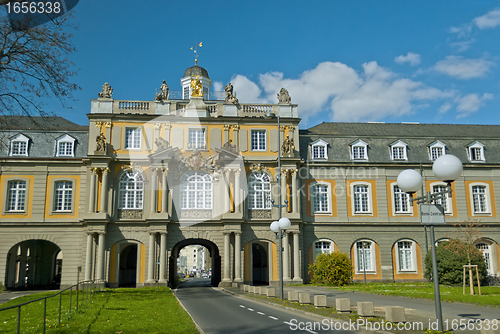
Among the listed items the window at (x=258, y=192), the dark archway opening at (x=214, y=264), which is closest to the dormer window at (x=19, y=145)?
the dark archway opening at (x=214, y=264)

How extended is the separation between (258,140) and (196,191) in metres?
7.19

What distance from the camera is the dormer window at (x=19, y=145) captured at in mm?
41406

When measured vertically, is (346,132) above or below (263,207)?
above

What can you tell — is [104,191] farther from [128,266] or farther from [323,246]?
[323,246]

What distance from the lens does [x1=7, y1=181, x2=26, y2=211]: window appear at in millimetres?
40281

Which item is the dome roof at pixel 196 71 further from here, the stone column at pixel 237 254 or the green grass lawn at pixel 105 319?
the green grass lawn at pixel 105 319

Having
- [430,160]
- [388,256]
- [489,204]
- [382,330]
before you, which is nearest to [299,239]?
[388,256]

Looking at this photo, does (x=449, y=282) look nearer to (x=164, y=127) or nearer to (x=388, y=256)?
(x=388, y=256)

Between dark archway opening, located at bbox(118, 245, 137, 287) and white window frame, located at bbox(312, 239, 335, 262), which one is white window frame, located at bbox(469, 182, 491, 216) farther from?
dark archway opening, located at bbox(118, 245, 137, 287)

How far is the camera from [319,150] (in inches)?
1746

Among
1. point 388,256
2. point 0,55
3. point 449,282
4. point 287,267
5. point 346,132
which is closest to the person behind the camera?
point 0,55

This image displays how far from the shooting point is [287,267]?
39562 mm

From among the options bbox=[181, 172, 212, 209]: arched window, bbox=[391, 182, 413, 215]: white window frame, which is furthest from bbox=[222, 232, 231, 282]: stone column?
bbox=[391, 182, 413, 215]: white window frame

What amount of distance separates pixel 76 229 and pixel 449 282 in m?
30.3
